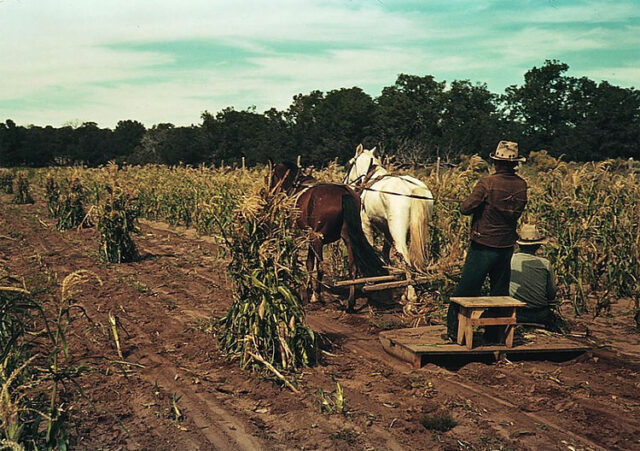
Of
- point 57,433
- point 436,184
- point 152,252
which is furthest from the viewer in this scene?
point 152,252

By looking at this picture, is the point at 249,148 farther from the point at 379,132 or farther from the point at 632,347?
the point at 632,347

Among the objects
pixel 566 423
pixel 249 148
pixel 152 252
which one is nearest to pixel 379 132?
pixel 249 148

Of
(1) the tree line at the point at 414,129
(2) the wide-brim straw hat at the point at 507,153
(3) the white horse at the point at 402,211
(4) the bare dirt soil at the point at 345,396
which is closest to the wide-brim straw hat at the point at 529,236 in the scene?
(2) the wide-brim straw hat at the point at 507,153

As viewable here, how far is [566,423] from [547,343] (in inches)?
60.4

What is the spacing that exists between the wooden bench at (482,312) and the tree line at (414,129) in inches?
1618

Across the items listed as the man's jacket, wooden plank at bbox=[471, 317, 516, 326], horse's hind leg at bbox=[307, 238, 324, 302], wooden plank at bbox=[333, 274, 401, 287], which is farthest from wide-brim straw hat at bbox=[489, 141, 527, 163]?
horse's hind leg at bbox=[307, 238, 324, 302]

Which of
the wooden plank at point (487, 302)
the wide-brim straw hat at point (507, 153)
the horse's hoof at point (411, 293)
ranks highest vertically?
the wide-brim straw hat at point (507, 153)

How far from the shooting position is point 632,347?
654cm

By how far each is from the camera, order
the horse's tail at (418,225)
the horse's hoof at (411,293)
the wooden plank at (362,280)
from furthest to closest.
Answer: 1. the horse's tail at (418,225)
2. the horse's hoof at (411,293)
3. the wooden plank at (362,280)

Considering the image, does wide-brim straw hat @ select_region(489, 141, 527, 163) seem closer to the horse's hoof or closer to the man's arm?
the man's arm

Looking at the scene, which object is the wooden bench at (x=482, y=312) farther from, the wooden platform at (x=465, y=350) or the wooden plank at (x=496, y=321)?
the wooden platform at (x=465, y=350)

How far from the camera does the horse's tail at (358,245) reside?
8.40m

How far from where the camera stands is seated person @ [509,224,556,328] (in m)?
6.31

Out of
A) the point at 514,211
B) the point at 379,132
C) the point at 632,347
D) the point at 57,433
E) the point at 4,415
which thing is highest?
the point at 379,132
